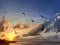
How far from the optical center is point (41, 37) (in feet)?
14.7

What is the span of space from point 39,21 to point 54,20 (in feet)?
1.23

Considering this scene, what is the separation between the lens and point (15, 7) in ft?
15.2

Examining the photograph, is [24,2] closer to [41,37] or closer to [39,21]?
[39,21]

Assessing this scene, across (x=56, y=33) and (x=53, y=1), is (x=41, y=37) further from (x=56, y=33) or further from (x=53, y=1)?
(x=53, y=1)

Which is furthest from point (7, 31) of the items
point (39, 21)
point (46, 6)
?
point (46, 6)

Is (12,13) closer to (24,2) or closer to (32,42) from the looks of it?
(24,2)

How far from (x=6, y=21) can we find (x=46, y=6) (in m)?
Result: 1.09

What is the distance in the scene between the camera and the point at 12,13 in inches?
182

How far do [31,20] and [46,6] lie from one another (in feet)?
1.73

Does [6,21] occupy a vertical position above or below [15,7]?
below

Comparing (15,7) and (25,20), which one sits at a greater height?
(15,7)

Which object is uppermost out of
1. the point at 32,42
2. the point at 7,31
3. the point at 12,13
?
the point at 12,13

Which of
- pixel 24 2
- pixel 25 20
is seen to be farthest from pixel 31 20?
pixel 24 2

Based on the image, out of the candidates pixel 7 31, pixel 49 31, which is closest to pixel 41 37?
pixel 49 31
